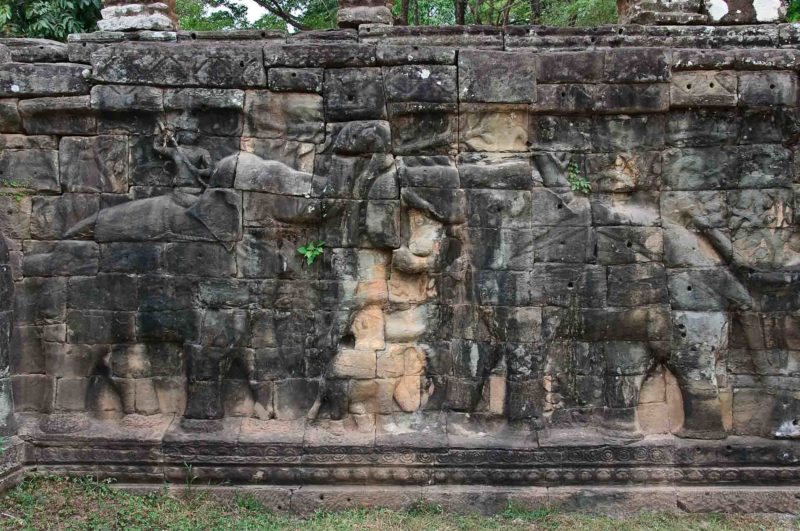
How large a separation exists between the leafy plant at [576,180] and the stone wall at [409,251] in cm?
3

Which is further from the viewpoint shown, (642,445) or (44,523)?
(642,445)

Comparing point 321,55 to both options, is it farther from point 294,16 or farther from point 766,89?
point 294,16

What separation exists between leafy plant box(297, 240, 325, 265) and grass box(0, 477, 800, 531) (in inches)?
89.3

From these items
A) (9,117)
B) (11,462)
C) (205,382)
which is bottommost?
(11,462)

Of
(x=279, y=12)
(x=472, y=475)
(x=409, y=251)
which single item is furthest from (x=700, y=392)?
(x=279, y=12)

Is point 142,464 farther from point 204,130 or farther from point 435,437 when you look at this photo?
point 204,130

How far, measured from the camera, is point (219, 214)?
5.78 m

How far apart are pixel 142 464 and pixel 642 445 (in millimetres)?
4645

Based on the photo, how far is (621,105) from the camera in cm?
575

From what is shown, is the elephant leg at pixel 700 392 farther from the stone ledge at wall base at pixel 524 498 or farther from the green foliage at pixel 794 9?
the green foliage at pixel 794 9

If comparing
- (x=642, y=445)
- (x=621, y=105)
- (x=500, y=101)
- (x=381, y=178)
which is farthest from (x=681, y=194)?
(x=381, y=178)

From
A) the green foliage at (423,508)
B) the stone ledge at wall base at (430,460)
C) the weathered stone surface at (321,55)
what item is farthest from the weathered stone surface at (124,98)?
the green foliage at (423,508)

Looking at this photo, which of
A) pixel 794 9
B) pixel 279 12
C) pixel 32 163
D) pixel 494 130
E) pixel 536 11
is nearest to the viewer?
pixel 494 130

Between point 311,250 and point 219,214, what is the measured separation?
3.00 feet
